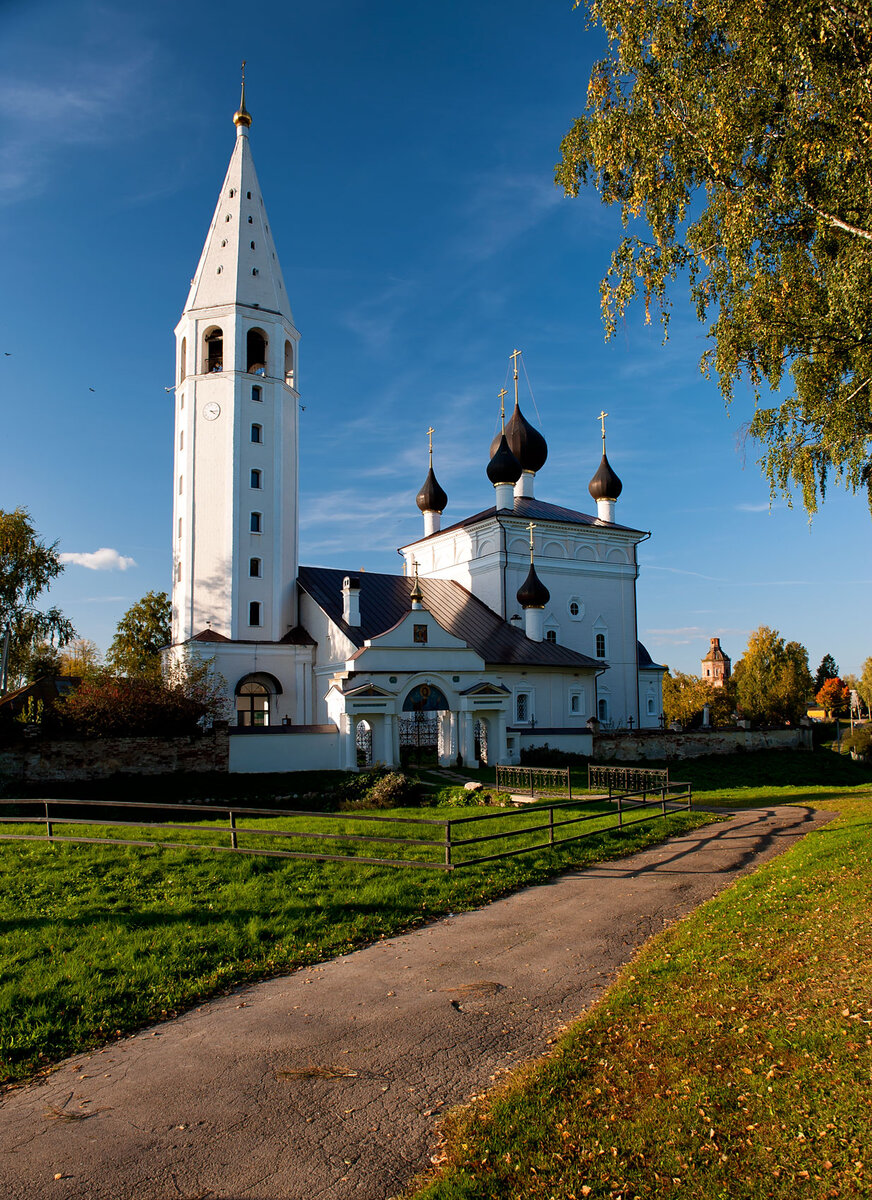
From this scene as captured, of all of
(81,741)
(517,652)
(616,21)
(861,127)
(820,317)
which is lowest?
(81,741)

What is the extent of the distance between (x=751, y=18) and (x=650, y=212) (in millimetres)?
2719

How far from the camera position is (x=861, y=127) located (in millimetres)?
10609

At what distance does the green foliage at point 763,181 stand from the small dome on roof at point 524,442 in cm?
2542

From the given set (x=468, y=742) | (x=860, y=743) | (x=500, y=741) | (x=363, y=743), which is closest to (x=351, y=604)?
(x=363, y=743)

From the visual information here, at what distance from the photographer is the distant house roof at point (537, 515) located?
35.6 metres

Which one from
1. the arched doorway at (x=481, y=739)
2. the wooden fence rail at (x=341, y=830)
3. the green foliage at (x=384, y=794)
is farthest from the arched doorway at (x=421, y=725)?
the wooden fence rail at (x=341, y=830)

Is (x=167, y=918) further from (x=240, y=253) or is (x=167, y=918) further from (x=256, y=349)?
(x=240, y=253)

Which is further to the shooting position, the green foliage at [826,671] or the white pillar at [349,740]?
the green foliage at [826,671]

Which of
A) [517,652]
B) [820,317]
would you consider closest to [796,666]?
[517,652]

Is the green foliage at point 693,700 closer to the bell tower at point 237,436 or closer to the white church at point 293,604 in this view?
the white church at point 293,604

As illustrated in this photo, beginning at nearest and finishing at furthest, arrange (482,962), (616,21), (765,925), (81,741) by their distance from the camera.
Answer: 1. (482,962)
2. (765,925)
3. (616,21)
4. (81,741)

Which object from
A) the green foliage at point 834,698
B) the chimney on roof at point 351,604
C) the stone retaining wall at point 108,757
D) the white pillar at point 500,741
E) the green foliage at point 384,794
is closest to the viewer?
the green foliage at point 384,794

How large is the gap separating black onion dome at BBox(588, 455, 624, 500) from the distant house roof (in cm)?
142

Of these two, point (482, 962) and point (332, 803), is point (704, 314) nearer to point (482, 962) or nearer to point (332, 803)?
point (482, 962)
